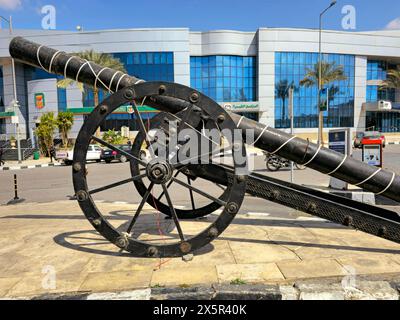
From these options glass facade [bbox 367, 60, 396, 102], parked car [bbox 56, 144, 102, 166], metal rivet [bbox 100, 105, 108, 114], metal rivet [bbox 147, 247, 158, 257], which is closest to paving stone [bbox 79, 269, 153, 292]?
metal rivet [bbox 147, 247, 158, 257]

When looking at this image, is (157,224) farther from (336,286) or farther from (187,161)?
(336,286)

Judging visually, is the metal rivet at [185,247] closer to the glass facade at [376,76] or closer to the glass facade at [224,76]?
the glass facade at [224,76]

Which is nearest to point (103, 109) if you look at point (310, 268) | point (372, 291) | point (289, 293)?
point (289, 293)

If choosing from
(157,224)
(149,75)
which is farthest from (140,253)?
(149,75)

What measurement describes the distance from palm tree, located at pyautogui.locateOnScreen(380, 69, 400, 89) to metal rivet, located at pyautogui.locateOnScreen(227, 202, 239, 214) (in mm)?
50069

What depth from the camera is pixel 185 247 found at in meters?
3.87

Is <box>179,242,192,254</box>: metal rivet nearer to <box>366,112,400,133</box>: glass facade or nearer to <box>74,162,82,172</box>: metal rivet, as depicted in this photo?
<box>74,162,82,172</box>: metal rivet

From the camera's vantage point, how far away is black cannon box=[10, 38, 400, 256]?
382cm

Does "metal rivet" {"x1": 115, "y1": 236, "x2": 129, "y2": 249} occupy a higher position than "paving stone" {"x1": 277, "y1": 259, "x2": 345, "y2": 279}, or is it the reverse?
"metal rivet" {"x1": 115, "y1": 236, "x2": 129, "y2": 249}

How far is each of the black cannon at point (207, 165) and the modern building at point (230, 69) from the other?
34.3m

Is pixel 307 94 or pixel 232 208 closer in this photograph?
pixel 232 208

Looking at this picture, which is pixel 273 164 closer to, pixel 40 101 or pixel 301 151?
pixel 301 151

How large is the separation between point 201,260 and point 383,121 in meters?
52.5
